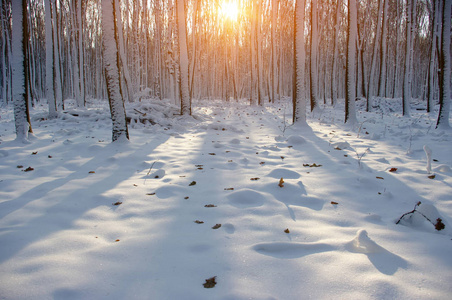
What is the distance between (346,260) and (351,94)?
7.64m

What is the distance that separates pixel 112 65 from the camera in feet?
16.6

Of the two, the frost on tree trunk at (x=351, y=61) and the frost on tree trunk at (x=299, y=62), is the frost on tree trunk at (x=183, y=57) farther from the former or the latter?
the frost on tree trunk at (x=351, y=61)

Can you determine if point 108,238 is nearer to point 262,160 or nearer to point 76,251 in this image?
point 76,251

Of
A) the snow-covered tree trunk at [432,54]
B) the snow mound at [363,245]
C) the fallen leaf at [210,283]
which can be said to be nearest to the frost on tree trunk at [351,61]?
the snow-covered tree trunk at [432,54]

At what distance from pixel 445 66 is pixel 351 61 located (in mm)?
2323

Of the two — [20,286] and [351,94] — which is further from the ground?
[351,94]

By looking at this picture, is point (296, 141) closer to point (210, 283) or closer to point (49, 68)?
point (210, 283)

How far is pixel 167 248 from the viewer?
1845mm

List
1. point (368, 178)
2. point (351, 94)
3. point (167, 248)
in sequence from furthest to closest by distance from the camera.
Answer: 1. point (351, 94)
2. point (368, 178)
3. point (167, 248)

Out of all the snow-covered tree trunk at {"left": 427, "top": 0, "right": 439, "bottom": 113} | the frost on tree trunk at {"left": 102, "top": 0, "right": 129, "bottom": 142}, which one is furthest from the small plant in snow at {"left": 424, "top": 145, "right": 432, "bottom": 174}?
the snow-covered tree trunk at {"left": 427, "top": 0, "right": 439, "bottom": 113}

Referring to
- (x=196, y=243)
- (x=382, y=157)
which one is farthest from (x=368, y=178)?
(x=196, y=243)

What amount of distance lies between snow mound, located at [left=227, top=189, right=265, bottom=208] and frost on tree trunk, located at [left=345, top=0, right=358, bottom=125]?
6707 millimetres

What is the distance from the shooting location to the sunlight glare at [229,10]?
20.0m

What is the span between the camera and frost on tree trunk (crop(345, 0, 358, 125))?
25.5 ft
